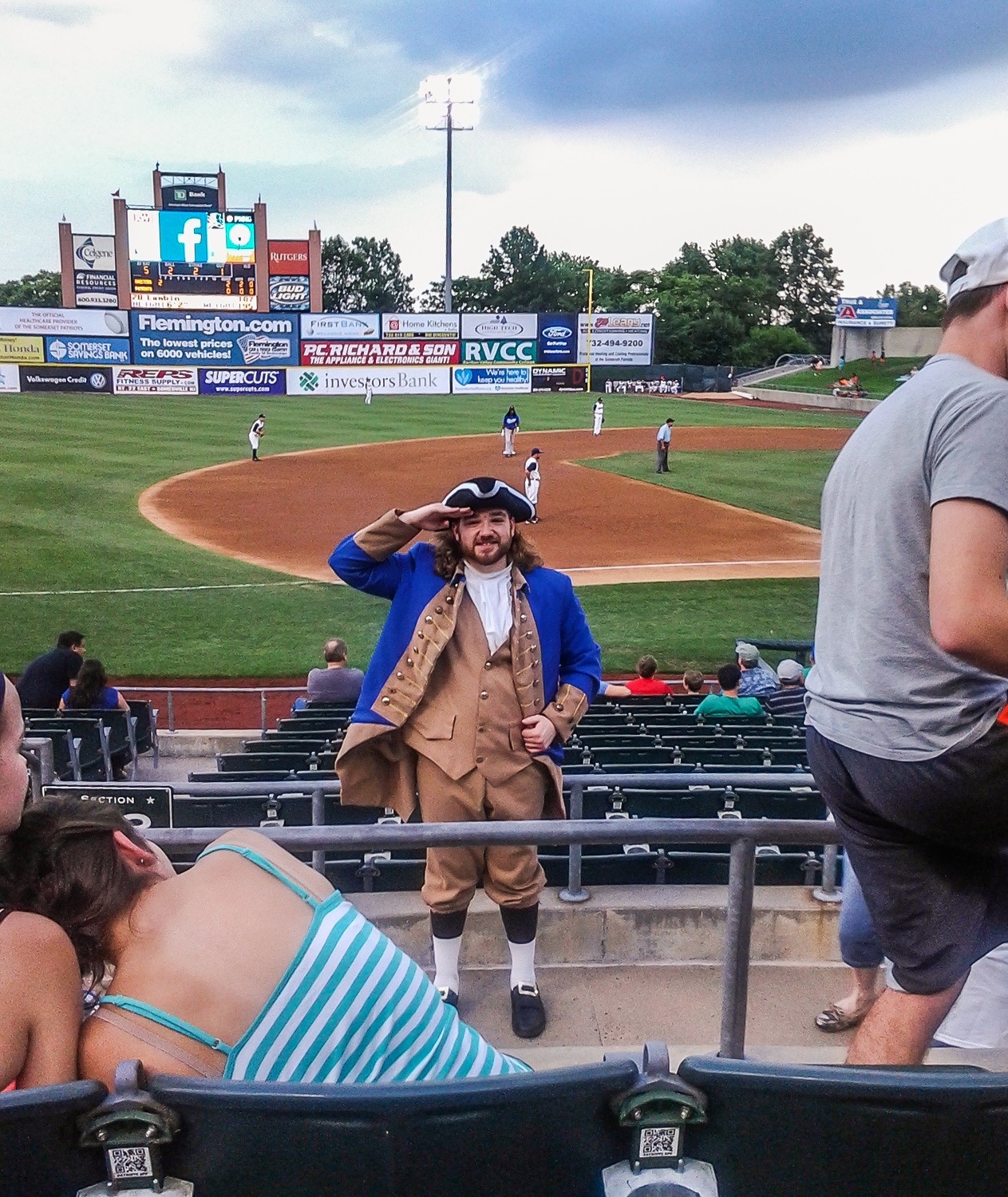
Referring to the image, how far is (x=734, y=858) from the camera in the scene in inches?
84.5

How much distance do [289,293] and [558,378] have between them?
16168mm

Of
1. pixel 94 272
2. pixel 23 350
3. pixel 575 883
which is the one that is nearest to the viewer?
pixel 575 883

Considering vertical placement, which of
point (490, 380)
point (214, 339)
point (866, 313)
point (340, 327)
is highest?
point (866, 313)

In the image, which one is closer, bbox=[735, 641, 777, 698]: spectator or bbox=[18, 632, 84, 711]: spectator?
bbox=[18, 632, 84, 711]: spectator

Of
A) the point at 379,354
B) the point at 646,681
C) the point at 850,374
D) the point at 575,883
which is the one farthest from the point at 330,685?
the point at 850,374

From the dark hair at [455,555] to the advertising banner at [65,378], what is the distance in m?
43.1

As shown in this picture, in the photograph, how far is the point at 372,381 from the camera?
45.5 meters

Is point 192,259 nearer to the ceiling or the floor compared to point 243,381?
nearer to the ceiling

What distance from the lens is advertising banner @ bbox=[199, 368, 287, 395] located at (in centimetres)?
4353

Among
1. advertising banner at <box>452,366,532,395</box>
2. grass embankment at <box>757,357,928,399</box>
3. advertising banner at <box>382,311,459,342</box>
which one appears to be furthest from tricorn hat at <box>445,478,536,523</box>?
grass embankment at <box>757,357,928,399</box>

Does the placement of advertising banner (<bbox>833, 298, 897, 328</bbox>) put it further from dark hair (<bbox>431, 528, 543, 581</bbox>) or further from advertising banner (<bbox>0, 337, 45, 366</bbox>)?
dark hair (<bbox>431, 528, 543, 581</bbox>)

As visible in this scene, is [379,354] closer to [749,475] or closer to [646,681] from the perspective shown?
[749,475]

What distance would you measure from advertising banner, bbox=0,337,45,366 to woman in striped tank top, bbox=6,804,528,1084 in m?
44.9

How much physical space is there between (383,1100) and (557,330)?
47.5 metres
